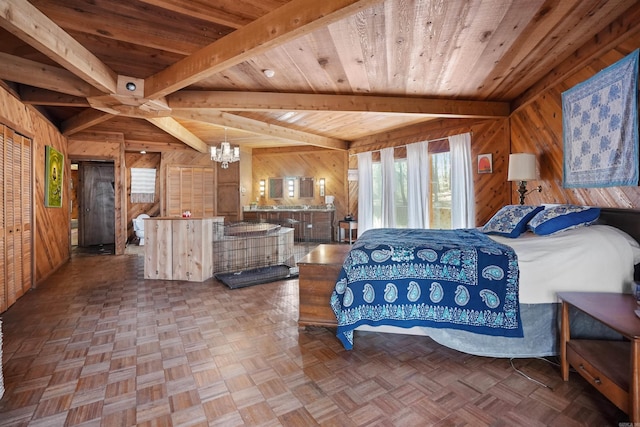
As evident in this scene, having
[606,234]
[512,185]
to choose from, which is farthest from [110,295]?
[512,185]

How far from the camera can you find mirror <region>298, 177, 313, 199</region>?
8127 millimetres

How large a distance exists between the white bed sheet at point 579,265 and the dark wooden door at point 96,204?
8972 millimetres

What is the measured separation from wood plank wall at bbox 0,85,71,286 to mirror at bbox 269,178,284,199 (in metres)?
4.42

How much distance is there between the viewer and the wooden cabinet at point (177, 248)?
4.30m

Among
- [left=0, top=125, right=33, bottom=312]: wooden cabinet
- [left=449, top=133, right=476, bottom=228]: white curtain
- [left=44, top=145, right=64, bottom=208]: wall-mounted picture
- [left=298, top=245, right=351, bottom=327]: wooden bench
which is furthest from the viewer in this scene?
[left=449, top=133, right=476, bottom=228]: white curtain

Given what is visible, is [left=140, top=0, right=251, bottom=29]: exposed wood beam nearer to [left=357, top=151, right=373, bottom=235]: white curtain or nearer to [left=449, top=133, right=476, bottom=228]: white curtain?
[left=449, top=133, right=476, bottom=228]: white curtain

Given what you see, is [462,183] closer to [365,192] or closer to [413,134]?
[413,134]

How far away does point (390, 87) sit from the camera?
3.79 meters

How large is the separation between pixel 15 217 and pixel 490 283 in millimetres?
4992

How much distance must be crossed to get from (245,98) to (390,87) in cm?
186

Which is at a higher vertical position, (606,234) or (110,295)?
(606,234)

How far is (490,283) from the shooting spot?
2.16 metres

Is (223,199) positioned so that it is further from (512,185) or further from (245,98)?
(512,185)

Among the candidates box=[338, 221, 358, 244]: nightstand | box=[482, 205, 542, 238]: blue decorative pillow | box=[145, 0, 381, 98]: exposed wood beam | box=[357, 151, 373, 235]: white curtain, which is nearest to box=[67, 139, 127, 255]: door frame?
box=[145, 0, 381, 98]: exposed wood beam
